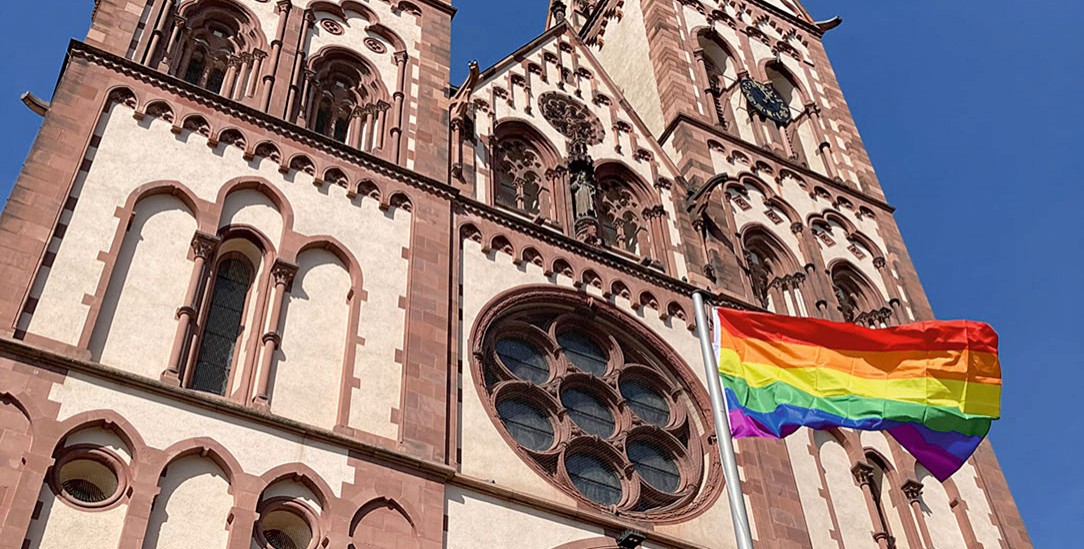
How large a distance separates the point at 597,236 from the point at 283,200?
17.9 ft

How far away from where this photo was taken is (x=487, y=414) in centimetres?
1442

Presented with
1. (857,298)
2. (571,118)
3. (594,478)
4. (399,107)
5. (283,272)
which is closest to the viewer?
(283,272)

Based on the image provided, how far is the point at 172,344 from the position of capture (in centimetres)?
1260

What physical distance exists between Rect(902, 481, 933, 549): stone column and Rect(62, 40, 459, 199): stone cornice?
8116 millimetres

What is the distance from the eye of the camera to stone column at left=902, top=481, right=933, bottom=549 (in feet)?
56.4

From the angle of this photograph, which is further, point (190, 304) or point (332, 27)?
point (332, 27)

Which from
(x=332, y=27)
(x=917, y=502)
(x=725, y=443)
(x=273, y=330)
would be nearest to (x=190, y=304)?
(x=273, y=330)

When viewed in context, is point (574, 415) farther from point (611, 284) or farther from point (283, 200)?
point (283, 200)

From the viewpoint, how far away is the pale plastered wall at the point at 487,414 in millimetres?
13875

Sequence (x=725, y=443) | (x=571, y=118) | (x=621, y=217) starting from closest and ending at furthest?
1. (x=725, y=443)
2. (x=621, y=217)
3. (x=571, y=118)

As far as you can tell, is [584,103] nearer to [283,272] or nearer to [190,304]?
[283,272]

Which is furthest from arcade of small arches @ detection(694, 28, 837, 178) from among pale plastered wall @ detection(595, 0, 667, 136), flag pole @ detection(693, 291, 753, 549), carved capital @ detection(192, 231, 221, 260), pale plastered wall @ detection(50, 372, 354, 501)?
pale plastered wall @ detection(50, 372, 354, 501)

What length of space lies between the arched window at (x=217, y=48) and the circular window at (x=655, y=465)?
7.54 m

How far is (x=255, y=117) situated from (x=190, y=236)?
276cm
